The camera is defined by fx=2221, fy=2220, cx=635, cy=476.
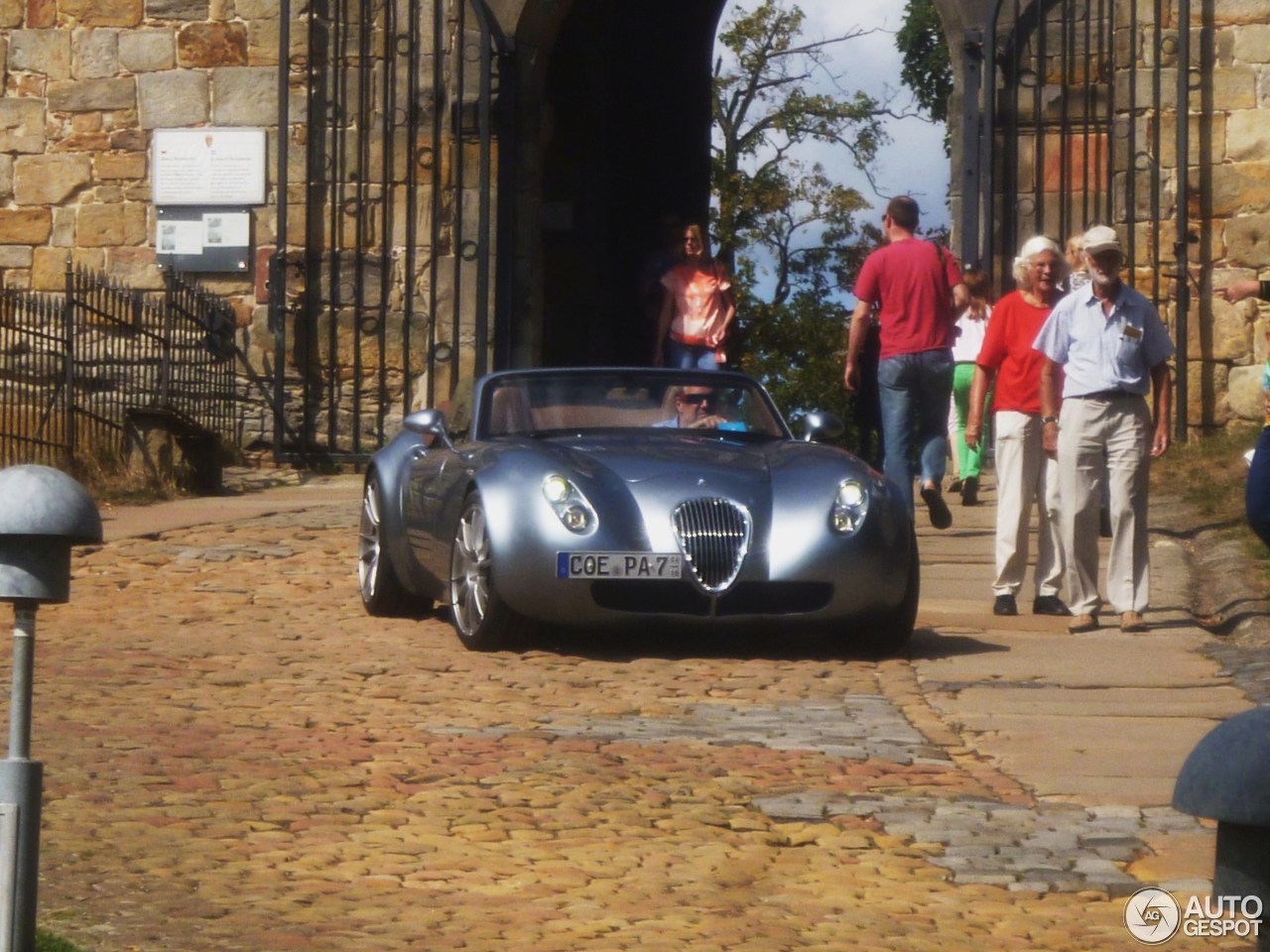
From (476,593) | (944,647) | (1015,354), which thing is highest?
(1015,354)

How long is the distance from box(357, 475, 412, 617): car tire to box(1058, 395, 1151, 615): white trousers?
2827 mm

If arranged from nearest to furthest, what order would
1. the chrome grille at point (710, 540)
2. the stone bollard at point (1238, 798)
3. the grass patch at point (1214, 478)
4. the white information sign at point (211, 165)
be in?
the stone bollard at point (1238, 798)
the chrome grille at point (710, 540)
the grass patch at point (1214, 478)
the white information sign at point (211, 165)

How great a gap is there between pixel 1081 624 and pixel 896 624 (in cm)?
98

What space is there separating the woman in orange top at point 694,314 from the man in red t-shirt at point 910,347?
216 cm

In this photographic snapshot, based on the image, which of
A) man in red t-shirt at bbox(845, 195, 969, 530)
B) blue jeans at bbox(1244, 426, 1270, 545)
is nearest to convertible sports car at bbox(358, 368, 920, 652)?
blue jeans at bbox(1244, 426, 1270, 545)

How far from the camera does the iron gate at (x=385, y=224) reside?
1634cm

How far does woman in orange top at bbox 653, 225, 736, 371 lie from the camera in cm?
1402

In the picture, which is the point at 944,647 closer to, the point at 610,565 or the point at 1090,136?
the point at 610,565

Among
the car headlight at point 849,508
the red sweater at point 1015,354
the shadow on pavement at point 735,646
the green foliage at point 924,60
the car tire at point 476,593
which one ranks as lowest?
the shadow on pavement at point 735,646

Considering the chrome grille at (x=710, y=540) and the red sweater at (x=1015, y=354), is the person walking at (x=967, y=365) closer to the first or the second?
the red sweater at (x=1015, y=354)

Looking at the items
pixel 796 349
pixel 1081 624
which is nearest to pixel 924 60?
pixel 796 349

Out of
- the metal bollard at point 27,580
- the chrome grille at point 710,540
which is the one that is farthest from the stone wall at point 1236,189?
the metal bollard at point 27,580

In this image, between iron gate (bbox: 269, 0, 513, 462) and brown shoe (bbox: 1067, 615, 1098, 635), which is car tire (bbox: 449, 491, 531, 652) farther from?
iron gate (bbox: 269, 0, 513, 462)

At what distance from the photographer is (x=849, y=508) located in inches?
329
